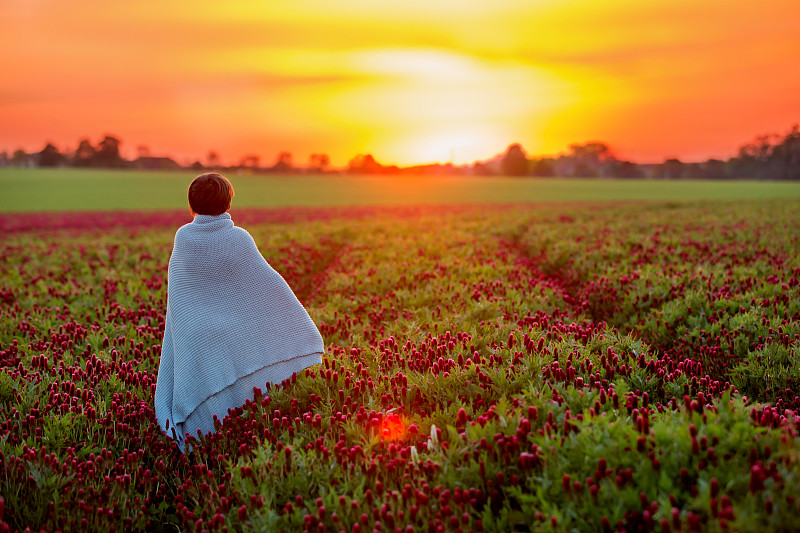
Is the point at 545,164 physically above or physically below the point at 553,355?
above

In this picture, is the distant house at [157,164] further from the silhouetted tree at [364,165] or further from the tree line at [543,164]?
the silhouetted tree at [364,165]

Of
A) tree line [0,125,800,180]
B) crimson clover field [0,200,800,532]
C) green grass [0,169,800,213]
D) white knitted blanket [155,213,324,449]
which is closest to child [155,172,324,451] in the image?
A: white knitted blanket [155,213,324,449]

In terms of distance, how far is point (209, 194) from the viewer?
500 centimetres

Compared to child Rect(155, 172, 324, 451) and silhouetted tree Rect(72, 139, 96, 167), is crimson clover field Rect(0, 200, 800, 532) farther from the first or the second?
silhouetted tree Rect(72, 139, 96, 167)

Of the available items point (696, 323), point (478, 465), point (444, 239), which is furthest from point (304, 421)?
point (444, 239)

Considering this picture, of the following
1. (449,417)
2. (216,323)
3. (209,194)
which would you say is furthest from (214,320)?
(449,417)

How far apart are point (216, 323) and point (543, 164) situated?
136473mm

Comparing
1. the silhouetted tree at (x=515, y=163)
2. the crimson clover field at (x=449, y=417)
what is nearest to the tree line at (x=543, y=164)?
the silhouetted tree at (x=515, y=163)

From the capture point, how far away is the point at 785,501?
9.19 ft

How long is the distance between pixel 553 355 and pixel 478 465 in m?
2.02

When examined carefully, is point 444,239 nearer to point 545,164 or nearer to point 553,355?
point 553,355

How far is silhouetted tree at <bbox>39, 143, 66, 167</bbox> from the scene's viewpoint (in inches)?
4995

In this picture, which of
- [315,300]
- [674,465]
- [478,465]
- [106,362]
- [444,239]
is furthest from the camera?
[444,239]

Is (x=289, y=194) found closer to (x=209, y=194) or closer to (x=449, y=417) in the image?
(x=209, y=194)
